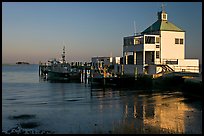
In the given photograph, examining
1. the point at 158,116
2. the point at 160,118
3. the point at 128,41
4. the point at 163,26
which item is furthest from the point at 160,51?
the point at 160,118

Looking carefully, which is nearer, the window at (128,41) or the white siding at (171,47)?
the white siding at (171,47)

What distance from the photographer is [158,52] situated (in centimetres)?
4428

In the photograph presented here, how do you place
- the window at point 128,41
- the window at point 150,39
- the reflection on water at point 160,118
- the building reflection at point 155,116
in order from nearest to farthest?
the reflection on water at point 160,118, the building reflection at point 155,116, the window at point 150,39, the window at point 128,41

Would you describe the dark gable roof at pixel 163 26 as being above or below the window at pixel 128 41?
above

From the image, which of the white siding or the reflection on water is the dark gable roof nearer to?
the white siding

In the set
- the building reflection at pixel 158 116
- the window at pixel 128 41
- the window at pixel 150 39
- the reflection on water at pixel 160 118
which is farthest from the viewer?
the window at pixel 128 41

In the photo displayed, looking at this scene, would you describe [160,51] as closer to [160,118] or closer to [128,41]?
[128,41]

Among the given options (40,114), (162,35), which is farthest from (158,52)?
(40,114)

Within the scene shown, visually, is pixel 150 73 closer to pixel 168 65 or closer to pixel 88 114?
pixel 168 65

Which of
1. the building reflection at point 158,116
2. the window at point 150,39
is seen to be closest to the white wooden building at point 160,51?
the window at point 150,39

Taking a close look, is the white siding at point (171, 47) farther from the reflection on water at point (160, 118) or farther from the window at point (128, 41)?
the reflection on water at point (160, 118)

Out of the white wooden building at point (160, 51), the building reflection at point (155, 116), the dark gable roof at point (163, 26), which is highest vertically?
the dark gable roof at point (163, 26)

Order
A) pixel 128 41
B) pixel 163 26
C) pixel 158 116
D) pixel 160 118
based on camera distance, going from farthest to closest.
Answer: pixel 128 41
pixel 163 26
pixel 158 116
pixel 160 118

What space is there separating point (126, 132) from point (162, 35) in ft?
107
